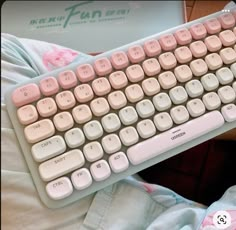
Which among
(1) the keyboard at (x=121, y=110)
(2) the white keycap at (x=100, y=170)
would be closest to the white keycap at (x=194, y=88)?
(1) the keyboard at (x=121, y=110)

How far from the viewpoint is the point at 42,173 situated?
1.35 ft

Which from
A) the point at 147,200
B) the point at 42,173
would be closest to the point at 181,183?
the point at 147,200

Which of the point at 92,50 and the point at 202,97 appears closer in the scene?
the point at 202,97

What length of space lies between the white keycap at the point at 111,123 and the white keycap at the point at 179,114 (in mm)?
50

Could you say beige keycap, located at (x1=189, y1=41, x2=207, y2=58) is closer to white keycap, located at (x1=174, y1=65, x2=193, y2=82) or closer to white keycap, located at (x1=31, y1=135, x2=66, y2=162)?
white keycap, located at (x1=174, y1=65, x2=193, y2=82)

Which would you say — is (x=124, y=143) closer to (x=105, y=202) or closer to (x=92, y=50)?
(x=105, y=202)

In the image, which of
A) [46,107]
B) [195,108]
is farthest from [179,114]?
[46,107]

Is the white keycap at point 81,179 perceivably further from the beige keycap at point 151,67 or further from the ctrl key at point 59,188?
the beige keycap at point 151,67

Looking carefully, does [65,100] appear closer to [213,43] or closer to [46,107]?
[46,107]

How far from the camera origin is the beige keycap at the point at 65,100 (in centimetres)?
43

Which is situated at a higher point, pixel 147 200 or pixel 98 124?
pixel 98 124

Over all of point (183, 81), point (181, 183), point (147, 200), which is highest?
point (183, 81)

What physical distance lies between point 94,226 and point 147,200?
0.20 ft

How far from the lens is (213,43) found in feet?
1.52
